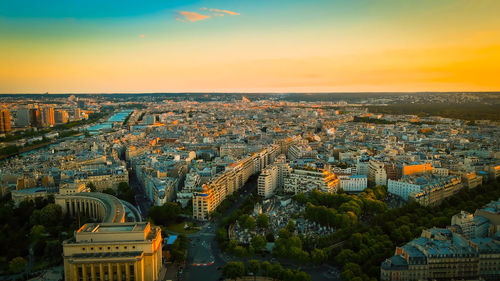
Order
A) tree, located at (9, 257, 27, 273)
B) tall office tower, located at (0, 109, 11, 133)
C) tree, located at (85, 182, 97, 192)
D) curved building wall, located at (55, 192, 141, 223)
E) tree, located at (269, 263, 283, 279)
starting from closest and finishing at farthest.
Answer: tree, located at (269, 263, 283, 279)
tree, located at (9, 257, 27, 273)
curved building wall, located at (55, 192, 141, 223)
tree, located at (85, 182, 97, 192)
tall office tower, located at (0, 109, 11, 133)

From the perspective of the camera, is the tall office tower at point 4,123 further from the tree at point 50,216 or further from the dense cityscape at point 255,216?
the tree at point 50,216

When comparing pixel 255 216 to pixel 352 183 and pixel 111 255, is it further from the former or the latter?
pixel 111 255

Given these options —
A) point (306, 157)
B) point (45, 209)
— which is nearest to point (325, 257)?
point (45, 209)

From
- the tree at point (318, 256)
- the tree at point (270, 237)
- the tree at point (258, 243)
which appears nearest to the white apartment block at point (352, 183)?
the tree at point (270, 237)

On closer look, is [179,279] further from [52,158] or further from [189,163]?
[52,158]

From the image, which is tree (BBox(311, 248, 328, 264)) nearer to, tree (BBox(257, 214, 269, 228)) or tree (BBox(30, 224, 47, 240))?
tree (BBox(257, 214, 269, 228))

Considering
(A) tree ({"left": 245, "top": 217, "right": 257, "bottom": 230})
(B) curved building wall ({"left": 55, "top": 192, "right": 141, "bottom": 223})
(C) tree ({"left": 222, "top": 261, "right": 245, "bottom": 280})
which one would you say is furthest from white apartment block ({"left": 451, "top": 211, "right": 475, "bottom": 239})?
(B) curved building wall ({"left": 55, "top": 192, "right": 141, "bottom": 223})
